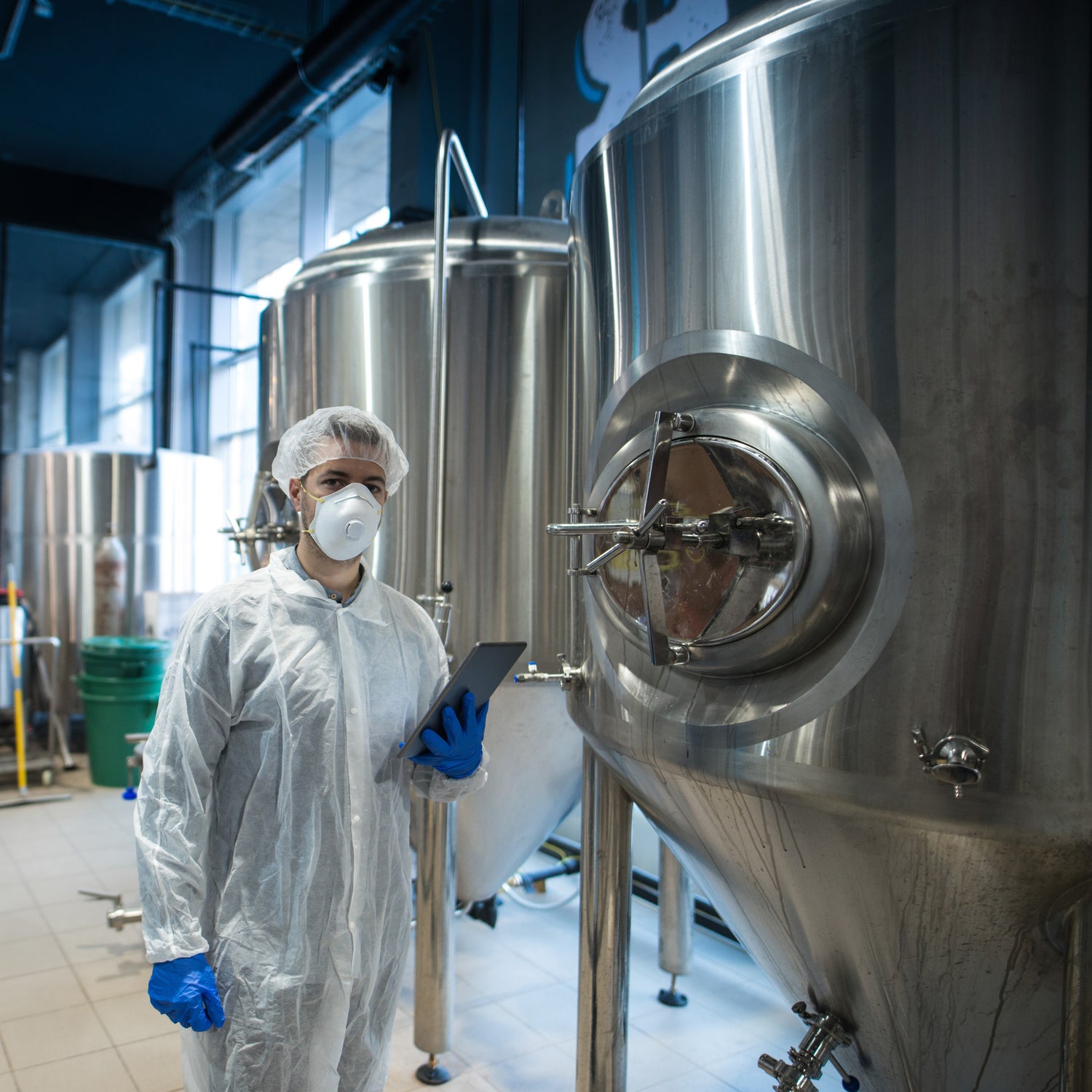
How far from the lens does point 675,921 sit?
2279 millimetres

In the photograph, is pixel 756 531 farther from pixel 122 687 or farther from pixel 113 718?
pixel 113 718

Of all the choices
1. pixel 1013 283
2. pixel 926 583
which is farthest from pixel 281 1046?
pixel 1013 283

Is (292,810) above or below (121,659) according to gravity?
above

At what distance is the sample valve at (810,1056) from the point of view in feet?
3.74

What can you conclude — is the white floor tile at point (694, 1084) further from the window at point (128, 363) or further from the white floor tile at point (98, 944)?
the window at point (128, 363)

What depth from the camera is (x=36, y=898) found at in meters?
2.96

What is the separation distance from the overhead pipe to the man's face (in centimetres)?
249

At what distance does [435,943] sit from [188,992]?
0.80m

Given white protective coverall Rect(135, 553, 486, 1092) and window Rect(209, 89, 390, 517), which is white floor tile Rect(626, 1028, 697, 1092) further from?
window Rect(209, 89, 390, 517)

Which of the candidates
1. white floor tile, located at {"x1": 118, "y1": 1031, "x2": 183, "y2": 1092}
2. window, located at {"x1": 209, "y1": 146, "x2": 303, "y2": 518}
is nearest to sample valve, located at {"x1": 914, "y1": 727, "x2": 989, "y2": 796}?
white floor tile, located at {"x1": 118, "y1": 1031, "x2": 183, "y2": 1092}

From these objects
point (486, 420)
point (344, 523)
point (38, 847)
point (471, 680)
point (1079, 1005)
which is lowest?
point (38, 847)

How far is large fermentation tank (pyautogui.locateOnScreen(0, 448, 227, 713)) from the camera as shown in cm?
496

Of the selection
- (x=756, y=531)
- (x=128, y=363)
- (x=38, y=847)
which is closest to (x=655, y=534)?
(x=756, y=531)

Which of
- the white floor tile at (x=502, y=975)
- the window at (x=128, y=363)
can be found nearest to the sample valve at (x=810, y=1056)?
the white floor tile at (x=502, y=975)
